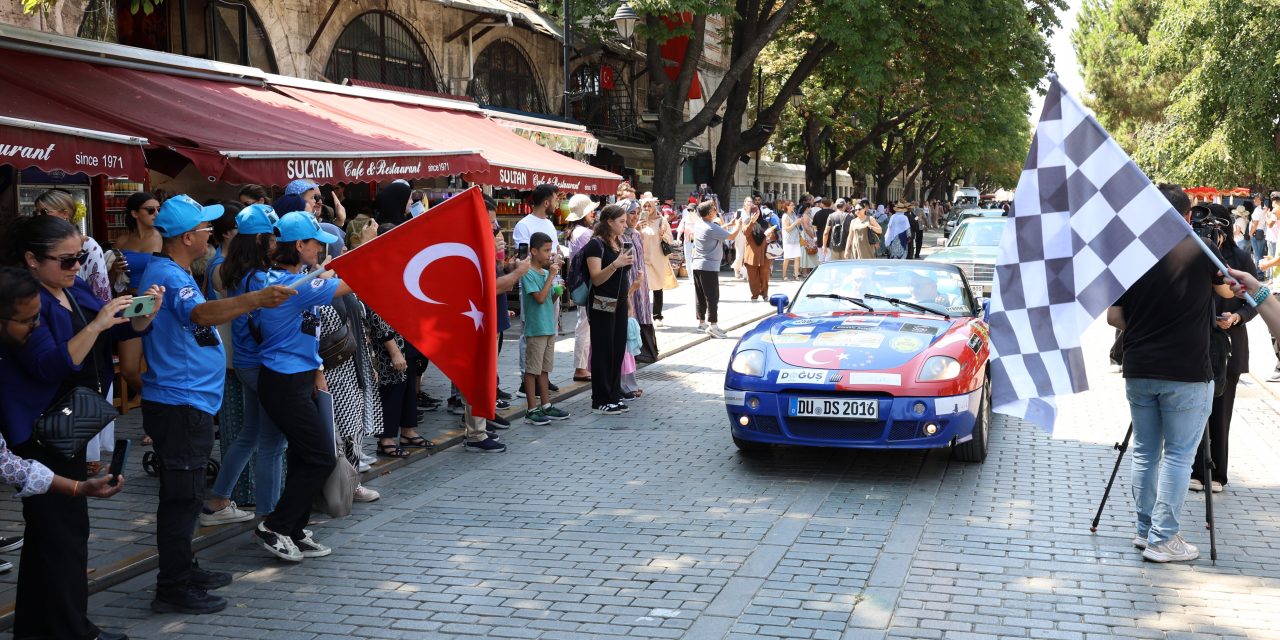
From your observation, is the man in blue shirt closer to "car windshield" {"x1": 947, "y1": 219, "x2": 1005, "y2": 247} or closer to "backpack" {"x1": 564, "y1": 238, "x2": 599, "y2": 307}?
"backpack" {"x1": 564, "y1": 238, "x2": 599, "y2": 307}

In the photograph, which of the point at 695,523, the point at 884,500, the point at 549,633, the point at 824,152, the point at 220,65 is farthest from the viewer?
the point at 824,152

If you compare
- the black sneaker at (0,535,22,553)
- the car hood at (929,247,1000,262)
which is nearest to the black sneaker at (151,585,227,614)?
the black sneaker at (0,535,22,553)

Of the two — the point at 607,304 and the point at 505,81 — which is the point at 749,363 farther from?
the point at 505,81

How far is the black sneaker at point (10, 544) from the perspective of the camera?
586 cm

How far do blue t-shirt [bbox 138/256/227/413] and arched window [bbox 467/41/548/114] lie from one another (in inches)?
693

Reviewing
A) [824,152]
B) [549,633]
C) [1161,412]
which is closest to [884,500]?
[1161,412]

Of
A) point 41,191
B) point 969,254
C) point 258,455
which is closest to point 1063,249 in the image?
point 258,455

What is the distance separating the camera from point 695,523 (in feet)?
20.8

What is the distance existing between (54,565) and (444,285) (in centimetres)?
219

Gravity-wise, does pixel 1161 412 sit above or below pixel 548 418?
above

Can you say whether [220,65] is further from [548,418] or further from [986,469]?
[986,469]

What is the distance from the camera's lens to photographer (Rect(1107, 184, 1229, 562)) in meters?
5.30

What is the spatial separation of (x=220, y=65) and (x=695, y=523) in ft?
28.4

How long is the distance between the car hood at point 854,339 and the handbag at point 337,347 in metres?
2.82
